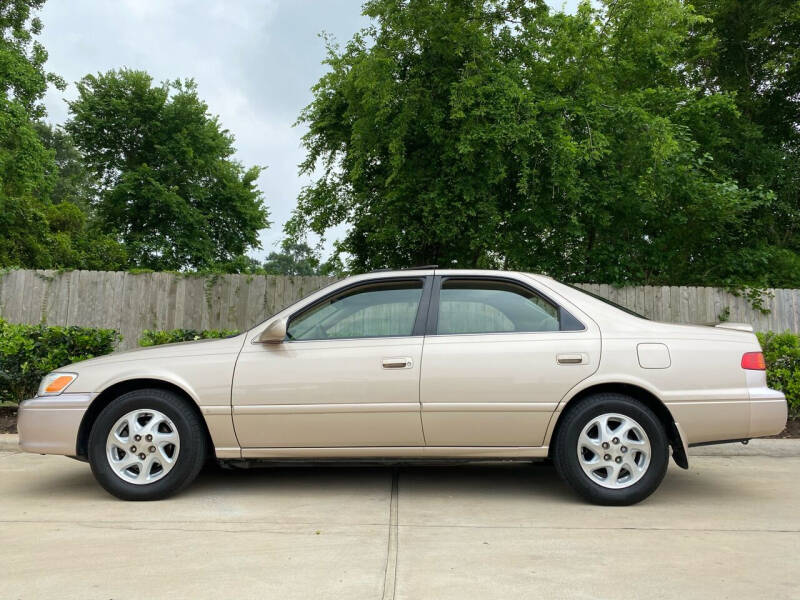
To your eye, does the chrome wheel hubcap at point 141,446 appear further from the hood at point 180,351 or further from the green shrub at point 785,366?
the green shrub at point 785,366

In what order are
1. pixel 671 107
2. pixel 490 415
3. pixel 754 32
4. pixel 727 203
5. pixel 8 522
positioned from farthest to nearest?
1. pixel 754 32
2. pixel 671 107
3. pixel 727 203
4. pixel 490 415
5. pixel 8 522

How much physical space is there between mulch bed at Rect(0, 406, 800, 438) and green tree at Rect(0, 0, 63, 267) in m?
10.8

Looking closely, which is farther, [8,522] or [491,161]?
[491,161]

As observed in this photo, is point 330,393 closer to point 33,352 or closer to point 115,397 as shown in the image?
point 115,397

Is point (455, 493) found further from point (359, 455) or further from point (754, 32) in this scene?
point (754, 32)

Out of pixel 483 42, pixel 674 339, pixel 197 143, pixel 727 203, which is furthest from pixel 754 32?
pixel 197 143

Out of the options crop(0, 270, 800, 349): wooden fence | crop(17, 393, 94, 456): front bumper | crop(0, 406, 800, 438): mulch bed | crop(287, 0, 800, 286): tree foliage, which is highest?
crop(287, 0, 800, 286): tree foliage

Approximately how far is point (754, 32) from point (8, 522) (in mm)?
19743

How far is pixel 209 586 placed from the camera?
9.88 feet

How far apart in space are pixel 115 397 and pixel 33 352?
3544 mm

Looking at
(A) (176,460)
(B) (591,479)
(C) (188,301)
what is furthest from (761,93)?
(A) (176,460)

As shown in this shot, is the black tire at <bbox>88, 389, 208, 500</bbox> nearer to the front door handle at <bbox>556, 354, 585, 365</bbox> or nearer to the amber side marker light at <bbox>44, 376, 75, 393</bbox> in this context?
the amber side marker light at <bbox>44, 376, 75, 393</bbox>

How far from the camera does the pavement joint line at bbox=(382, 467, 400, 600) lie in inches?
116

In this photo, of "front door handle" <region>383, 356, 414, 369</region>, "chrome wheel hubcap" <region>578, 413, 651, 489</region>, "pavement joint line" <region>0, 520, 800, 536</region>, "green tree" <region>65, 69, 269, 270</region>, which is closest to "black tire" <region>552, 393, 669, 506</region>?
"chrome wheel hubcap" <region>578, 413, 651, 489</region>
